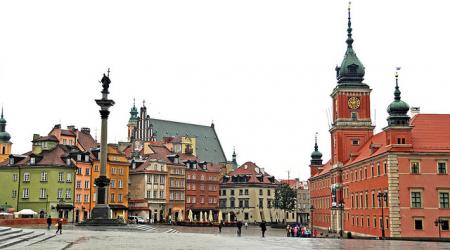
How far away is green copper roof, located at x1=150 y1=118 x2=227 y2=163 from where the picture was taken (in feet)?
482

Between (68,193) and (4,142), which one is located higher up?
(4,142)

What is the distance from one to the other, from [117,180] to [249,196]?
4129 cm

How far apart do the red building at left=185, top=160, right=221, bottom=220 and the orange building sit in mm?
20039

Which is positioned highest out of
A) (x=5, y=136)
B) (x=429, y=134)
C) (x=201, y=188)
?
(x=5, y=136)

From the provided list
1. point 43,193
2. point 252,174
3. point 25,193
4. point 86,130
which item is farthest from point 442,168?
point 252,174

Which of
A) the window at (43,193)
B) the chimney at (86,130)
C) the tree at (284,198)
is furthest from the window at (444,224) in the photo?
the chimney at (86,130)

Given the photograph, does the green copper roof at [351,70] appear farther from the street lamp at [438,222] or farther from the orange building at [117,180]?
the orange building at [117,180]

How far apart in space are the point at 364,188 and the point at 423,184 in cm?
1357

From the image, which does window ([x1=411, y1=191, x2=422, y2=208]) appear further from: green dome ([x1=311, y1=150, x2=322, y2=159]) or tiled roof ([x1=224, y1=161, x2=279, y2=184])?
tiled roof ([x1=224, y1=161, x2=279, y2=184])

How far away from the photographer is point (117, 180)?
103 m

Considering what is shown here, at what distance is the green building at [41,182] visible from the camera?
89875 mm

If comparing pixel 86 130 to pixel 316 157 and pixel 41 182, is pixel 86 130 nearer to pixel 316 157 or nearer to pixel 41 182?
pixel 41 182

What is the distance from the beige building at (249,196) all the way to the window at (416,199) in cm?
7184

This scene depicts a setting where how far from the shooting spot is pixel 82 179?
9494 centimetres
